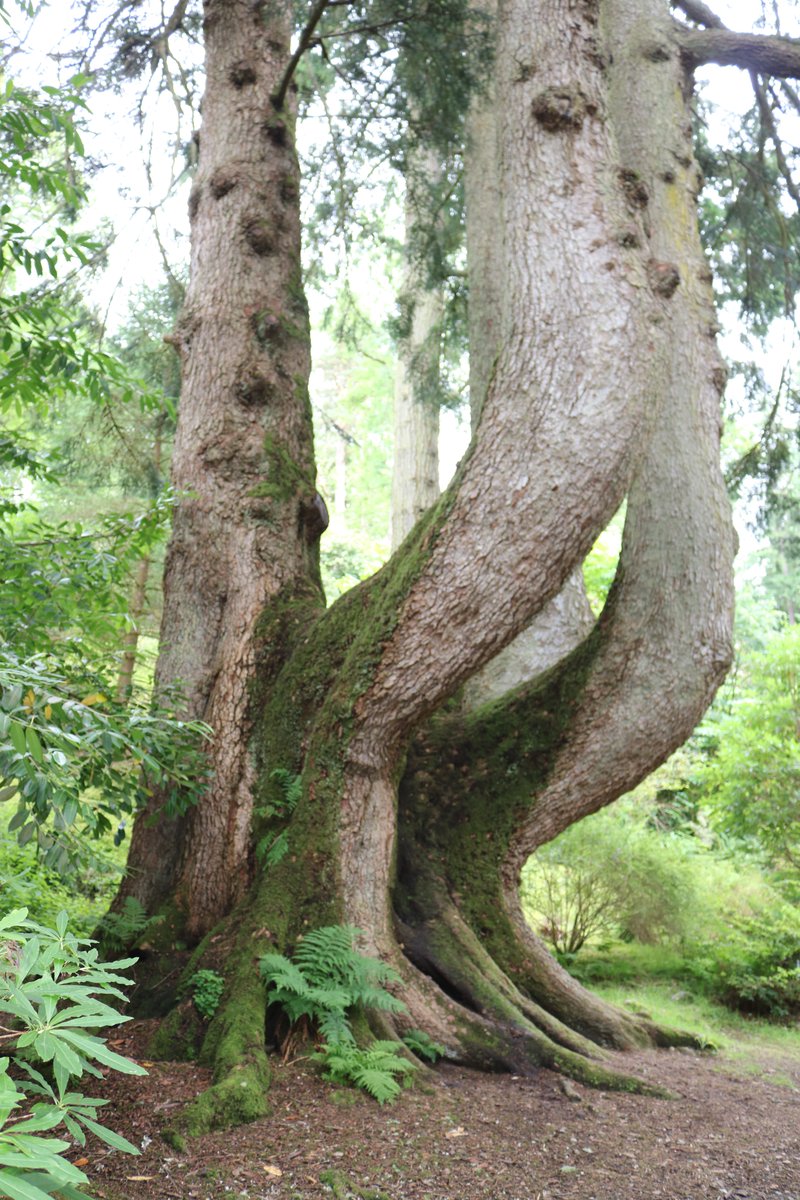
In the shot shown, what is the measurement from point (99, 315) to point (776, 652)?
7.84 m

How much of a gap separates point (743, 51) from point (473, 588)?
14.0 feet

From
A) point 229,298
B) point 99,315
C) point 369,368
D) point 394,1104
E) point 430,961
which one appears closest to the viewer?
point 394,1104

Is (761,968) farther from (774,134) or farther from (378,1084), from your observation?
(774,134)

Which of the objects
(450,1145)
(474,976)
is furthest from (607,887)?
(450,1145)

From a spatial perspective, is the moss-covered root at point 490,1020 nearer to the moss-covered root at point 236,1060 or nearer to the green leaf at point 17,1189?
the moss-covered root at point 236,1060

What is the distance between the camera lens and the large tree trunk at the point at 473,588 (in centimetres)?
426

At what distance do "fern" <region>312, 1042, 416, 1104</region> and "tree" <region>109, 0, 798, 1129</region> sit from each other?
0.84 ft

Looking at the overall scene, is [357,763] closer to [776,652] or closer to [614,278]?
[614,278]

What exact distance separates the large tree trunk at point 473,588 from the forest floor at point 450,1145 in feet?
0.66

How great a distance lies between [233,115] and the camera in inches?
240

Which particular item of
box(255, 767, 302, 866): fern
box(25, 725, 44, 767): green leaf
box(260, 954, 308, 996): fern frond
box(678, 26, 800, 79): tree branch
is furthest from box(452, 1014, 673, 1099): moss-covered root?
box(678, 26, 800, 79): tree branch

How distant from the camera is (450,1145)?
3.36 meters

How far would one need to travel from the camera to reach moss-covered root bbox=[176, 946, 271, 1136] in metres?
3.25

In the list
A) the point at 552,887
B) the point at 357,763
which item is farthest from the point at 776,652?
the point at 357,763
